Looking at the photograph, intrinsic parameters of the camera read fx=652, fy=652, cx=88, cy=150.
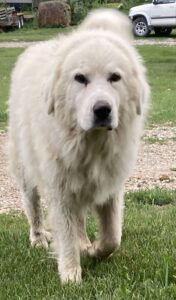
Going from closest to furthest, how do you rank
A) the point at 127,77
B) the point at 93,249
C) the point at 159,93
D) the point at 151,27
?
the point at 127,77
the point at 93,249
the point at 159,93
the point at 151,27

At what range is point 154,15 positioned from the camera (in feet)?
111

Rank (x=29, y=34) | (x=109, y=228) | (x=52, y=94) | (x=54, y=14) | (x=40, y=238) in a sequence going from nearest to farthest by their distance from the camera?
(x=52, y=94), (x=109, y=228), (x=40, y=238), (x=29, y=34), (x=54, y=14)

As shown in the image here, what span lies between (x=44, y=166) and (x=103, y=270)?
2.65 feet

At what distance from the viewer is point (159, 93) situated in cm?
1645

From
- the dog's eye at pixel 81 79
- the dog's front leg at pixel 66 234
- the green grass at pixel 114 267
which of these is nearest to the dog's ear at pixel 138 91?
the dog's eye at pixel 81 79

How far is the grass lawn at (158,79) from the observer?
13.0m

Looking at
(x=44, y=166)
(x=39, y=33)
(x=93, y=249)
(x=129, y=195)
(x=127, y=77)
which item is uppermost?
(x=127, y=77)

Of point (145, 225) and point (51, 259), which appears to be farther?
point (145, 225)

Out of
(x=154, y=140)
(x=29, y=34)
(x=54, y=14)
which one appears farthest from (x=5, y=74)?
(x=54, y=14)

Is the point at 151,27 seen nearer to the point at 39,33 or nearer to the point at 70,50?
the point at 39,33

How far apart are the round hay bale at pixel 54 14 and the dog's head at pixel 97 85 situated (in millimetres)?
33550

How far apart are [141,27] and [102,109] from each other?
105 feet

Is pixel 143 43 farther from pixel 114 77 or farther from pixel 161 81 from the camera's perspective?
pixel 114 77

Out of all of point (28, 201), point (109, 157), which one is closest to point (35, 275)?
point (109, 157)
